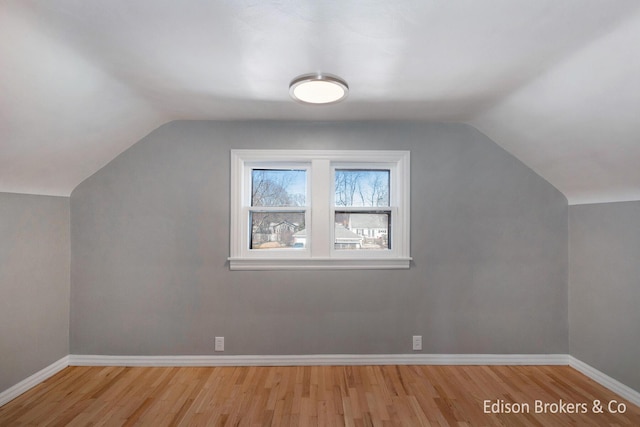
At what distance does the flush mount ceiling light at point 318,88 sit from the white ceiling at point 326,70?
0.24 ft

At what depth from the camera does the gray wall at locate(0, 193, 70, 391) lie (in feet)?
8.01

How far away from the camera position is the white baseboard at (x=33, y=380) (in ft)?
7.92

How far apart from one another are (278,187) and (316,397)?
1899 mm

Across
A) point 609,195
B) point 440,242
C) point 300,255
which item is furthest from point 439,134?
point 300,255

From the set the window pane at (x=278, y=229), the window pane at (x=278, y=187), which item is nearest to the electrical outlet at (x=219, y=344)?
the window pane at (x=278, y=229)

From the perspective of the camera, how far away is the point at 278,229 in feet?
10.5

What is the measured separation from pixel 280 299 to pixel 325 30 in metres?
2.30

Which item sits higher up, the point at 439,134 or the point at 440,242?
the point at 439,134

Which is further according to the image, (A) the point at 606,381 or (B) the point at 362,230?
(B) the point at 362,230

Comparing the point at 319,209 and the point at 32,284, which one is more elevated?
the point at 319,209

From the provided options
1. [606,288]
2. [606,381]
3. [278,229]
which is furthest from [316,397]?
[606,288]

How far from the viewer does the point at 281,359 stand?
304 cm

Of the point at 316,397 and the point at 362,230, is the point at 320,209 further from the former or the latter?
the point at 316,397

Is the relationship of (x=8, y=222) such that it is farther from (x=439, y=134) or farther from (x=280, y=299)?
(x=439, y=134)
